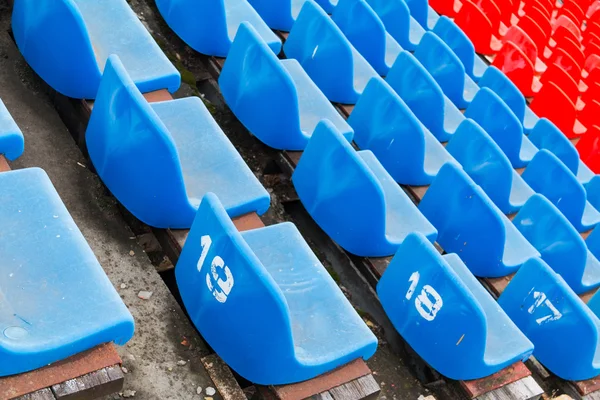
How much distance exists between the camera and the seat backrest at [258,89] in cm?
165

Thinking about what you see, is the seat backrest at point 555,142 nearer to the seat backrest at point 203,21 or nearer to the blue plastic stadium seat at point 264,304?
the seat backrest at point 203,21

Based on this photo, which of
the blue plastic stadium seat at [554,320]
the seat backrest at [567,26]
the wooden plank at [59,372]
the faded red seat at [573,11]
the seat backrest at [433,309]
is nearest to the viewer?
the wooden plank at [59,372]

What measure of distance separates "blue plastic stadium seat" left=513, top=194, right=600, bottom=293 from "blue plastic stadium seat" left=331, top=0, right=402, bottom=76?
0.69 m

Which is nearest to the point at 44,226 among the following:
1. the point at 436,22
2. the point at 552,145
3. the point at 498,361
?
the point at 498,361

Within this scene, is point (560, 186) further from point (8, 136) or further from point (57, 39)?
point (8, 136)

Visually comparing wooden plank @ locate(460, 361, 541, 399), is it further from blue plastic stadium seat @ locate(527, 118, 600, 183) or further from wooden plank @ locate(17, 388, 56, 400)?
blue plastic stadium seat @ locate(527, 118, 600, 183)

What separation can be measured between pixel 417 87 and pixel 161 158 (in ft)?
3.88

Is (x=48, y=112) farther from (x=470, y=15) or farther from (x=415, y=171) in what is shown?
(x=470, y=15)

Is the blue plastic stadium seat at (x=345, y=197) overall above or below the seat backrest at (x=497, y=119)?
above

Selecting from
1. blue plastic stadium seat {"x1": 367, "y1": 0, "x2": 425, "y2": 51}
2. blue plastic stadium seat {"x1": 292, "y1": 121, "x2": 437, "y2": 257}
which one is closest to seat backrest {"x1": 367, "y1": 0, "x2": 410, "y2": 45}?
blue plastic stadium seat {"x1": 367, "y1": 0, "x2": 425, "y2": 51}

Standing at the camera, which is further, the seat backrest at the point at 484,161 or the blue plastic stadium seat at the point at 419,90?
the blue plastic stadium seat at the point at 419,90

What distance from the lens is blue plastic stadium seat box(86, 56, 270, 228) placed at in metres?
1.27

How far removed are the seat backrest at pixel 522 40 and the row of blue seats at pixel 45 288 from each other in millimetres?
2581

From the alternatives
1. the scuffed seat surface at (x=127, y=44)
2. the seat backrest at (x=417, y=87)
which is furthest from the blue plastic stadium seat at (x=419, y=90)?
the scuffed seat surface at (x=127, y=44)
